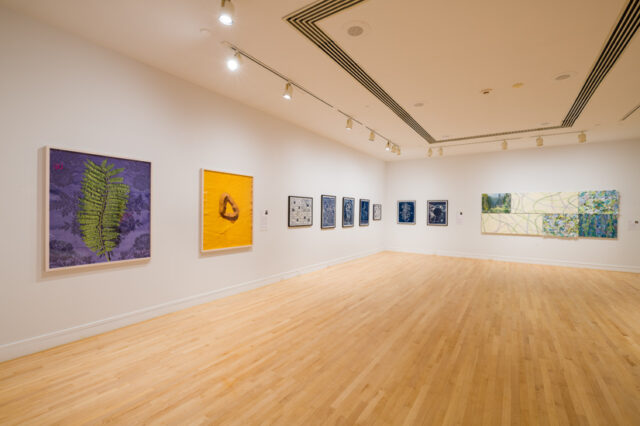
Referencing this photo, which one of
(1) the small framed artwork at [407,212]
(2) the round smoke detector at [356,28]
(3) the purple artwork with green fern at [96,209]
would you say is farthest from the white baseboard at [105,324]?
(1) the small framed artwork at [407,212]

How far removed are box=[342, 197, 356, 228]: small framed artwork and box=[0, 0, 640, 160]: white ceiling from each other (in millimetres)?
3170

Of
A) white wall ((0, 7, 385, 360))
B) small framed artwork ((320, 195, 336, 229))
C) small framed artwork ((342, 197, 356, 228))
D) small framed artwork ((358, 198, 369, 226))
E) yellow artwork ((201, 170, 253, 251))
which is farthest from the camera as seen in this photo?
small framed artwork ((358, 198, 369, 226))

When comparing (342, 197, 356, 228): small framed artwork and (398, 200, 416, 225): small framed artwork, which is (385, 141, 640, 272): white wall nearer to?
(398, 200, 416, 225): small framed artwork

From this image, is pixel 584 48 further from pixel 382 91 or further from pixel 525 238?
pixel 525 238

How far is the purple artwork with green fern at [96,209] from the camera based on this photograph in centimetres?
315

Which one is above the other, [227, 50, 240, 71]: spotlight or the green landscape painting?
[227, 50, 240, 71]: spotlight

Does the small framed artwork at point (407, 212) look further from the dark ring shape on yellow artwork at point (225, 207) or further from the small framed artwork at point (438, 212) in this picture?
the dark ring shape on yellow artwork at point (225, 207)

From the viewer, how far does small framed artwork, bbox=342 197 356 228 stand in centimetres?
844

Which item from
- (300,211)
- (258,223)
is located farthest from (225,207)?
(300,211)

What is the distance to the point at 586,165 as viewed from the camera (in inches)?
319

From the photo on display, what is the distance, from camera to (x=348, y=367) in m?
2.83

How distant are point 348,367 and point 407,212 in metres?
8.73

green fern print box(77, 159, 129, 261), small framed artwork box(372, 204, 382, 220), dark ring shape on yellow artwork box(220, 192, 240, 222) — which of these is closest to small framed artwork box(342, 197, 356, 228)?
small framed artwork box(372, 204, 382, 220)

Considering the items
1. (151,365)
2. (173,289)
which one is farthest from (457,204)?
(151,365)
